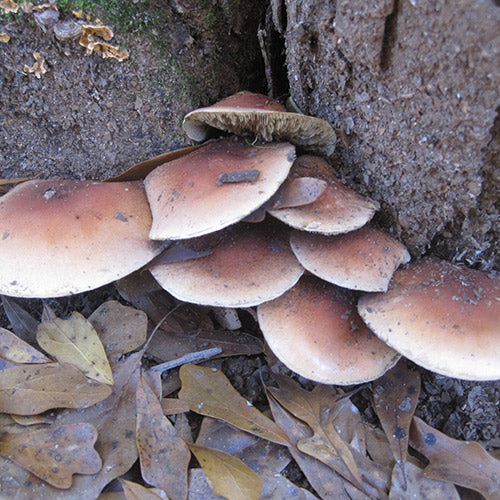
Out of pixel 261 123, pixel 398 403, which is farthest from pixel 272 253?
pixel 398 403

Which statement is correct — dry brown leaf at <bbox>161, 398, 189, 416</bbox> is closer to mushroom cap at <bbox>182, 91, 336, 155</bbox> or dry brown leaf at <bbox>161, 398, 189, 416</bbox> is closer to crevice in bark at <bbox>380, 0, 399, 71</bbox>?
mushroom cap at <bbox>182, 91, 336, 155</bbox>

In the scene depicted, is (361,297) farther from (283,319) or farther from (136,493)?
(136,493)

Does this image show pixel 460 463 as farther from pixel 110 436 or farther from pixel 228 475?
pixel 110 436

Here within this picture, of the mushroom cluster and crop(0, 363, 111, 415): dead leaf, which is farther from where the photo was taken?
crop(0, 363, 111, 415): dead leaf

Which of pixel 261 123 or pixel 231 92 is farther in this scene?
pixel 231 92

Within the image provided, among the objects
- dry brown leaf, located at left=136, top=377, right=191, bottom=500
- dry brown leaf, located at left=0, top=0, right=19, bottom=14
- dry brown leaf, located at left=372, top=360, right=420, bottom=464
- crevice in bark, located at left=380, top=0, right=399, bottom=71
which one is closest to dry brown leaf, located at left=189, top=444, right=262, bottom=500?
dry brown leaf, located at left=136, top=377, right=191, bottom=500

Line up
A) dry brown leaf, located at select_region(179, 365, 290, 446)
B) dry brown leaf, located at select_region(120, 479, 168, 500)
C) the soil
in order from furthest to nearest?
dry brown leaf, located at select_region(179, 365, 290, 446) → the soil → dry brown leaf, located at select_region(120, 479, 168, 500)
